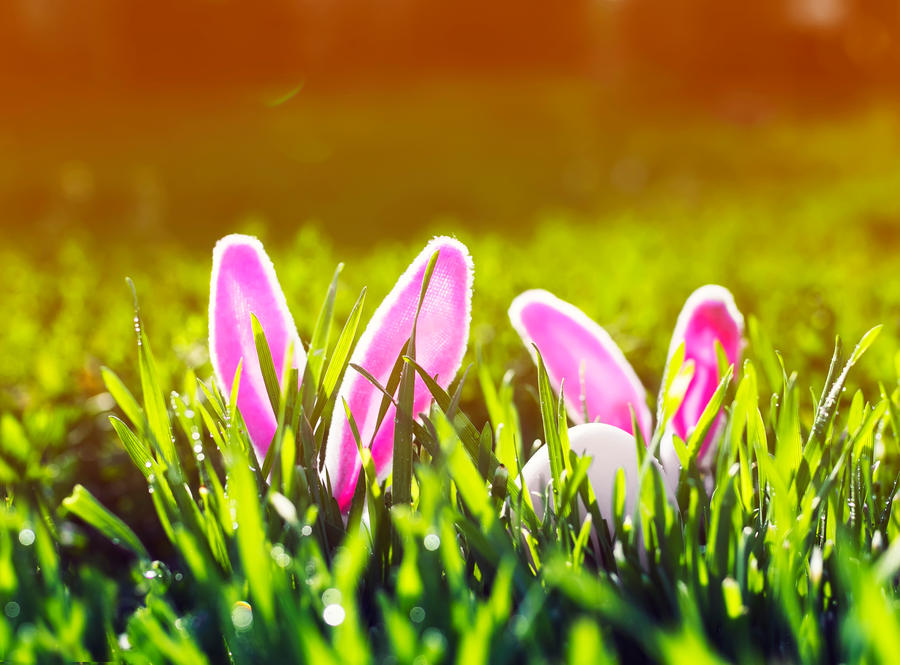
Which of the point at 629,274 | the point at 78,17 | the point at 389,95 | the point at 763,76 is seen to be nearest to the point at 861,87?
the point at 763,76

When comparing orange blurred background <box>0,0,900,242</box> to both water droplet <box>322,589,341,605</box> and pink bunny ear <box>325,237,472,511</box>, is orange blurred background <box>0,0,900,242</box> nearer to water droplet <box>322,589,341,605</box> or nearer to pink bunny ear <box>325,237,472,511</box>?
pink bunny ear <box>325,237,472,511</box>

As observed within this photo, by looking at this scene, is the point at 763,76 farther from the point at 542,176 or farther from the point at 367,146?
the point at 367,146

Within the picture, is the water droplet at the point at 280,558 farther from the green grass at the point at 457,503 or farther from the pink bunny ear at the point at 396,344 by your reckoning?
the pink bunny ear at the point at 396,344

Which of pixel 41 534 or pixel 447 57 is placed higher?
pixel 447 57

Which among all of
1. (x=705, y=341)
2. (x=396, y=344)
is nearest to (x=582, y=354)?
(x=705, y=341)

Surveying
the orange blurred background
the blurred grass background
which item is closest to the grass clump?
the blurred grass background

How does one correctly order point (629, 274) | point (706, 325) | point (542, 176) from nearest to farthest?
point (706, 325), point (629, 274), point (542, 176)

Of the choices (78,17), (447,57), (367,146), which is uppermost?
(78,17)

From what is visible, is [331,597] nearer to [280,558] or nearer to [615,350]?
[280,558]
